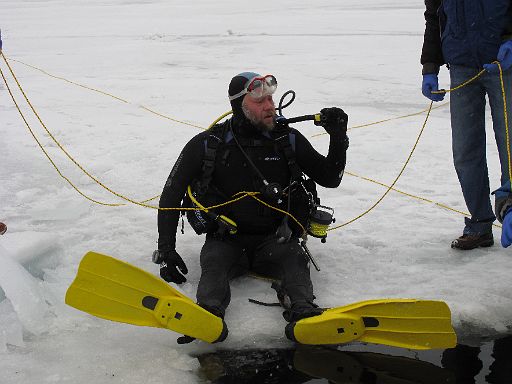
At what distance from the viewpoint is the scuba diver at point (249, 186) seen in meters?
3.40

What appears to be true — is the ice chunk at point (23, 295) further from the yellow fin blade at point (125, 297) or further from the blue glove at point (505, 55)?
the blue glove at point (505, 55)

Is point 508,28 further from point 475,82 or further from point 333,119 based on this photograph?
point 333,119

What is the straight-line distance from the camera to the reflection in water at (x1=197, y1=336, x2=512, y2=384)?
2.64 metres

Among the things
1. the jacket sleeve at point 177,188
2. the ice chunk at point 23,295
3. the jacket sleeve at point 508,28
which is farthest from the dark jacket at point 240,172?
the jacket sleeve at point 508,28

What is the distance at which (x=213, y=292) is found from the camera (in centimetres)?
316

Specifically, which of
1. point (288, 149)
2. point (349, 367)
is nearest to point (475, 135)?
point (288, 149)

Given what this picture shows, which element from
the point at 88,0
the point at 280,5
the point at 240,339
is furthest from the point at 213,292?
the point at 88,0

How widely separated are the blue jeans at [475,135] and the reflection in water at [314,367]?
1.47m

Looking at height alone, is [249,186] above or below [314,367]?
above

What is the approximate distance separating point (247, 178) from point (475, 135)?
4.89 ft

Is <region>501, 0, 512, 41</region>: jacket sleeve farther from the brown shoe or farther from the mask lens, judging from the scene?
the mask lens

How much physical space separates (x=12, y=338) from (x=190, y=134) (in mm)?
4268

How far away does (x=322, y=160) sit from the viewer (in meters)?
3.58

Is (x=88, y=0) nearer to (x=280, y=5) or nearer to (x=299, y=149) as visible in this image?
(x=280, y=5)
